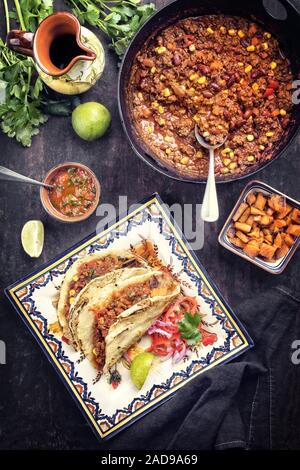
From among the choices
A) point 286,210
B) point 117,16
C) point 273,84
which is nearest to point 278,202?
point 286,210

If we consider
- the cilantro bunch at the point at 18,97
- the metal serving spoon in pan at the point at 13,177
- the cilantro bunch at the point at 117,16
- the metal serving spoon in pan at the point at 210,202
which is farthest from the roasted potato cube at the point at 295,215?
the cilantro bunch at the point at 18,97

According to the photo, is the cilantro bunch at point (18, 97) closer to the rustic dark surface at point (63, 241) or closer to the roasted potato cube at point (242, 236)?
the rustic dark surface at point (63, 241)

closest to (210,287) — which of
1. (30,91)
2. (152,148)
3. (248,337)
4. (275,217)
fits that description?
(248,337)

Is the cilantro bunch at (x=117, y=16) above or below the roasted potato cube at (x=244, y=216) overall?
above

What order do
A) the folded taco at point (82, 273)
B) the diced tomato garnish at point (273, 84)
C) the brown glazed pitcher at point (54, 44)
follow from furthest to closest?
1. the folded taco at point (82, 273)
2. the diced tomato garnish at point (273, 84)
3. the brown glazed pitcher at point (54, 44)

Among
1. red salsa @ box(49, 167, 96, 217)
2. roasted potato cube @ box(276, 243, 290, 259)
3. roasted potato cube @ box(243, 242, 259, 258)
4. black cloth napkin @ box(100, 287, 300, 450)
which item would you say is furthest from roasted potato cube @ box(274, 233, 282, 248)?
red salsa @ box(49, 167, 96, 217)

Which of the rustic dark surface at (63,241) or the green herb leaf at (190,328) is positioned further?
the rustic dark surface at (63,241)

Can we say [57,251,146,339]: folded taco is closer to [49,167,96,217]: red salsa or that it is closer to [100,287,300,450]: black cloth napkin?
[49,167,96,217]: red salsa

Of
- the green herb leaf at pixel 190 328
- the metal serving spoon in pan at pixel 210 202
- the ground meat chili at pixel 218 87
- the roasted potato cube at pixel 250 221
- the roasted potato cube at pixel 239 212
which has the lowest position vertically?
the green herb leaf at pixel 190 328
